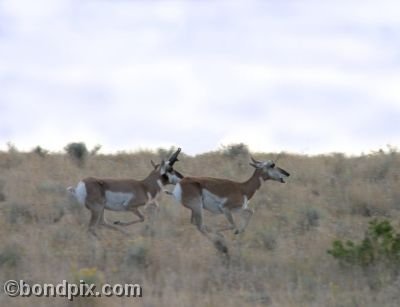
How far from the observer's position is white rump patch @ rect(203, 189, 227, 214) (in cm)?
1769

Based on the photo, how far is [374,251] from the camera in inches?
565

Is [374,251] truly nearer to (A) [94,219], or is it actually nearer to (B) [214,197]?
(B) [214,197]

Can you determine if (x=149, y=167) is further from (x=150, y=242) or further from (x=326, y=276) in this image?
(x=326, y=276)

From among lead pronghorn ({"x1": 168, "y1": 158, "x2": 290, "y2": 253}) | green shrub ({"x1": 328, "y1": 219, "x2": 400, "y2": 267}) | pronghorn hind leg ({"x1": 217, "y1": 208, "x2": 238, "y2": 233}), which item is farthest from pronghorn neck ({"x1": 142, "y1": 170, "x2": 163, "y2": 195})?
green shrub ({"x1": 328, "y1": 219, "x2": 400, "y2": 267})

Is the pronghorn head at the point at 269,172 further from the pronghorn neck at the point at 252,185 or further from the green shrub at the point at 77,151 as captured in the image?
the green shrub at the point at 77,151

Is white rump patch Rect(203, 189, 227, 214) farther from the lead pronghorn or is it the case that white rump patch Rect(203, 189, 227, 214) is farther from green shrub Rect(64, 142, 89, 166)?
green shrub Rect(64, 142, 89, 166)

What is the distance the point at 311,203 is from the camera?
19.8 metres

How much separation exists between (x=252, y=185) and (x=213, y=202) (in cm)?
112

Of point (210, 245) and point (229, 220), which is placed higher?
point (229, 220)

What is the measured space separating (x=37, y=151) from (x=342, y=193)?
925cm

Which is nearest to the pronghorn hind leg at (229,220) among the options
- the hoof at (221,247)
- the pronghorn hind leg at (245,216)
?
the pronghorn hind leg at (245,216)

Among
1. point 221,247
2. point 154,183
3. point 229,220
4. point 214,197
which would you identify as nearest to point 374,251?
point 221,247

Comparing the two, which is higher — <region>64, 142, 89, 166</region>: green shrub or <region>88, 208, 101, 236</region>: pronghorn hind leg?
<region>64, 142, 89, 166</region>: green shrub

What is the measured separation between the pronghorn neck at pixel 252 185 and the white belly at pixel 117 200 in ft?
6.80
